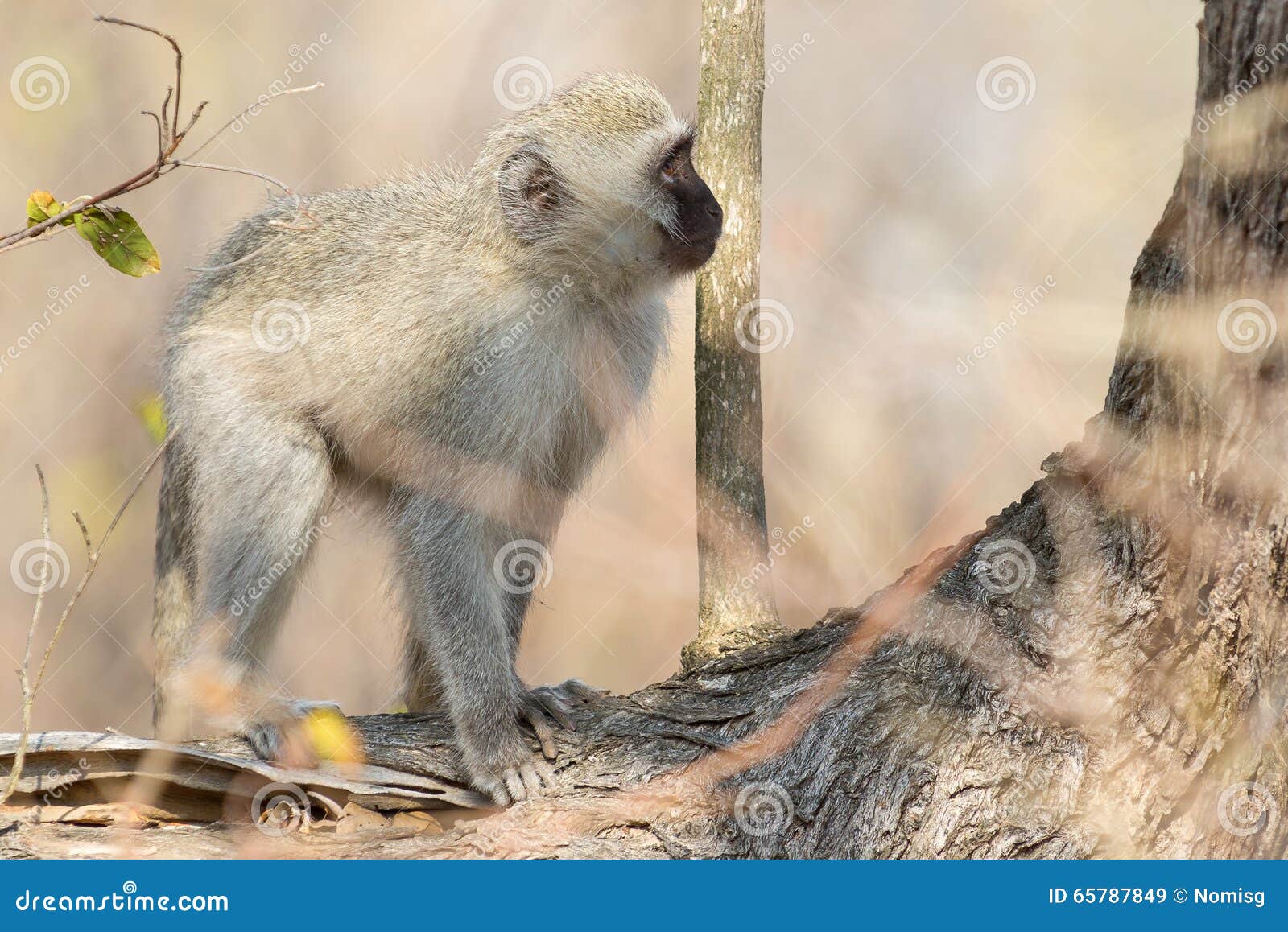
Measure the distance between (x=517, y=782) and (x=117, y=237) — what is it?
2159 mm

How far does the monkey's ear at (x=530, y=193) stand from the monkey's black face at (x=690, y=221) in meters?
0.44

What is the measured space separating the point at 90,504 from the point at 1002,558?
6758 mm

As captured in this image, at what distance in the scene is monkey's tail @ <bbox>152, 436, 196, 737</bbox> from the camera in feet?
14.8

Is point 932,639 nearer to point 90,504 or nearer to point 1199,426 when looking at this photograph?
point 1199,426

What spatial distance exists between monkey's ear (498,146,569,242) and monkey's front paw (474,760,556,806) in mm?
2045

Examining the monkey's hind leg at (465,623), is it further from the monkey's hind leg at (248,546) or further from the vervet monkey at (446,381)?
the monkey's hind leg at (248,546)

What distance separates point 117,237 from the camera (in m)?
3.42

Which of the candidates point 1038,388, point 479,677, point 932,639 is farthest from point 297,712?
point 1038,388

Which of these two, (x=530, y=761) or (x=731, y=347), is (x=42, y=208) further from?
(x=731, y=347)

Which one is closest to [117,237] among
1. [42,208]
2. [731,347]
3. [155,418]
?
[42,208]

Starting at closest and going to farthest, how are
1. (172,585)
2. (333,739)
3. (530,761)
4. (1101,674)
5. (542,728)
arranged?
(1101,674)
(333,739)
(530,761)
(542,728)
(172,585)

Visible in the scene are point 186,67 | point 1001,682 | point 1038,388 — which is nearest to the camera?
point 1001,682

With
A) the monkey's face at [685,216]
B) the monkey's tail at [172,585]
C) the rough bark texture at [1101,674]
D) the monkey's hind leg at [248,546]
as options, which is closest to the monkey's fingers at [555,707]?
the rough bark texture at [1101,674]

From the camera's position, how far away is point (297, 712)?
13.5 ft
